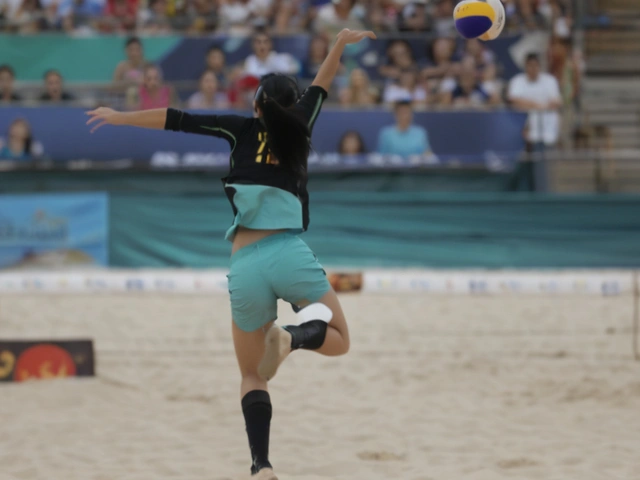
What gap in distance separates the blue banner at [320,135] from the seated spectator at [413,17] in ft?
6.50

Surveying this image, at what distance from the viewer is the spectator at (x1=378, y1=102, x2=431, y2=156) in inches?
440

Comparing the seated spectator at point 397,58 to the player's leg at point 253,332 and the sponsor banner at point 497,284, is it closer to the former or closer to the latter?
the sponsor banner at point 497,284

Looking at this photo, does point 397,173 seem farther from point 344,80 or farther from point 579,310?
point 579,310

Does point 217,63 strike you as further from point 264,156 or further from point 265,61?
point 264,156

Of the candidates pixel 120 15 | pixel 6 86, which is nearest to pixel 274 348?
pixel 6 86

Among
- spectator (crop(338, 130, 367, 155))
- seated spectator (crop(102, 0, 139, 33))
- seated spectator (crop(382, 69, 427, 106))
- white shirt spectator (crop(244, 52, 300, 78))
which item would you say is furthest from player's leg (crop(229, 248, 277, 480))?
seated spectator (crop(102, 0, 139, 33))

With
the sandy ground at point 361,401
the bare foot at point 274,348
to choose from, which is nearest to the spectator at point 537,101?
the sandy ground at point 361,401

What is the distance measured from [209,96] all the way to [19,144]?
2.38 m

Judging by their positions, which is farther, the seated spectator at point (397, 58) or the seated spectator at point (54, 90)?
the seated spectator at point (397, 58)

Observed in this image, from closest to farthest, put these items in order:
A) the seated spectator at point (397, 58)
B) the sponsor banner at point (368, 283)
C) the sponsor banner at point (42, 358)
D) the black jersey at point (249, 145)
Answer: the black jersey at point (249, 145) → the sponsor banner at point (42, 358) → the sponsor banner at point (368, 283) → the seated spectator at point (397, 58)

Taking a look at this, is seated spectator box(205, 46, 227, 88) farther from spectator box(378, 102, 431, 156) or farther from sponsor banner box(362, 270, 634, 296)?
sponsor banner box(362, 270, 634, 296)

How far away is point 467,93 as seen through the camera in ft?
39.1

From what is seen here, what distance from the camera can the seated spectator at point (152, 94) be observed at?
1121 cm

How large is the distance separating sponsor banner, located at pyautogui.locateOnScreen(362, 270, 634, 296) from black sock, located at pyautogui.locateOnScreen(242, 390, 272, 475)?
18.7ft
